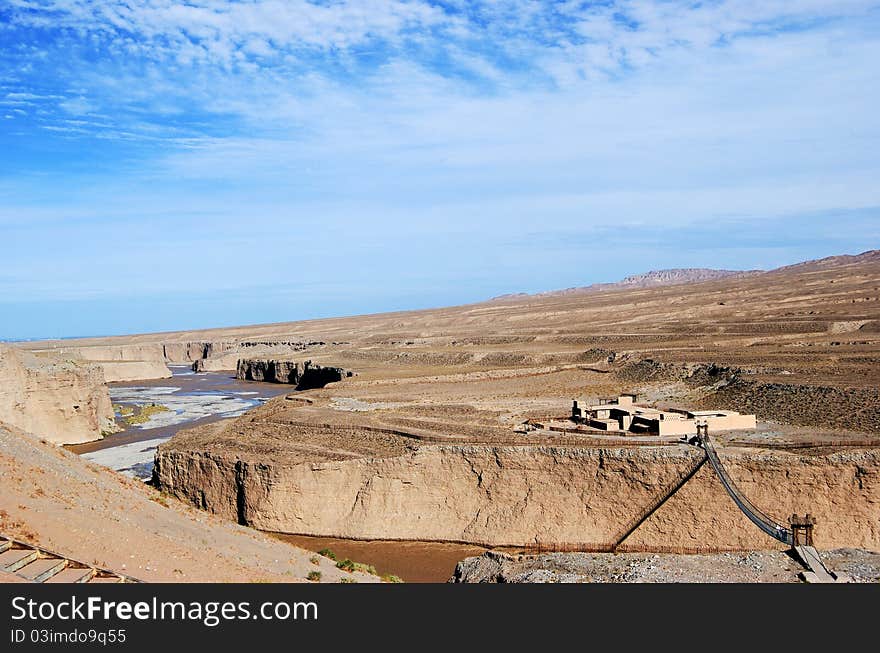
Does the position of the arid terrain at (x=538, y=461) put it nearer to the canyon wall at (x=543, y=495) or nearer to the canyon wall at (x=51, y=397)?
the canyon wall at (x=543, y=495)

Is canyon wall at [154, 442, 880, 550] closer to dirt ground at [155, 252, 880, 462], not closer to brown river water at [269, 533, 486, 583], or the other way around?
brown river water at [269, 533, 486, 583]

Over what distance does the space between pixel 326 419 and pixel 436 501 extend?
8.71m

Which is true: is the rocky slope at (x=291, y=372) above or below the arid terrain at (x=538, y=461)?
above

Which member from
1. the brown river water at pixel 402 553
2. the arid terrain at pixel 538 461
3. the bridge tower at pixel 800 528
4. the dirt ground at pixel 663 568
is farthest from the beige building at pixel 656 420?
the dirt ground at pixel 663 568

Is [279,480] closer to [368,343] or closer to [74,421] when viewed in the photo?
[74,421]

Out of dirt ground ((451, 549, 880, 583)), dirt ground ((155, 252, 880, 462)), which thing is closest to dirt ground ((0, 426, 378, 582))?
dirt ground ((451, 549, 880, 583))

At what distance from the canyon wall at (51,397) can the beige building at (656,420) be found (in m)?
27.7

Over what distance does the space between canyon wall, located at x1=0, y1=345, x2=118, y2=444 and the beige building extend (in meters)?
27.7

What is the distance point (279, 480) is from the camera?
81.7ft

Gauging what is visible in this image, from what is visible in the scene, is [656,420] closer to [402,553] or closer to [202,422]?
[402,553]

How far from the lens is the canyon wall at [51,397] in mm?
37875

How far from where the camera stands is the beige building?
27.3 metres

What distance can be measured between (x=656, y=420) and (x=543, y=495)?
5.90m

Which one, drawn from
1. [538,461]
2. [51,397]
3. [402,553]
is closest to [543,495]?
[538,461]
